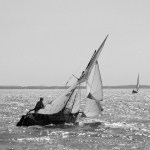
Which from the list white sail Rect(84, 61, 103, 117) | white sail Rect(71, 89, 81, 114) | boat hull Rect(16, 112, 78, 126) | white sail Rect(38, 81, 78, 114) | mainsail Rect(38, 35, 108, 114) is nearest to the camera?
boat hull Rect(16, 112, 78, 126)

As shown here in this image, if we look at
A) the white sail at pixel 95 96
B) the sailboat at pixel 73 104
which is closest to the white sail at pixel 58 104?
the sailboat at pixel 73 104

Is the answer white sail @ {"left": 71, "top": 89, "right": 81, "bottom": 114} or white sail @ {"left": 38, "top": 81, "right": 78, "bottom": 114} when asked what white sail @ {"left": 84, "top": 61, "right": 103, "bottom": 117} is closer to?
white sail @ {"left": 71, "top": 89, "right": 81, "bottom": 114}

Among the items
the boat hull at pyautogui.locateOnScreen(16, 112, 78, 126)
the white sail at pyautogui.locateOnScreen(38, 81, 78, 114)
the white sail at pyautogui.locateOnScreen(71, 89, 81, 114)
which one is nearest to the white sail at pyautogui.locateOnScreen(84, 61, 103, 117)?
→ the white sail at pyautogui.locateOnScreen(71, 89, 81, 114)

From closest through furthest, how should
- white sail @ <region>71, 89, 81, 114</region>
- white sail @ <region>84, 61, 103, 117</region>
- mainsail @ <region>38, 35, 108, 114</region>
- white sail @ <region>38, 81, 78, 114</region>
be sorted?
1. white sail @ <region>38, 81, 78, 114</region>
2. mainsail @ <region>38, 35, 108, 114</region>
3. white sail @ <region>84, 61, 103, 117</region>
4. white sail @ <region>71, 89, 81, 114</region>

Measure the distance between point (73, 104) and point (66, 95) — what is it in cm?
171

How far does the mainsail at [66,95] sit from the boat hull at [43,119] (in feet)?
1.99

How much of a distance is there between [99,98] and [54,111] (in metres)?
5.33

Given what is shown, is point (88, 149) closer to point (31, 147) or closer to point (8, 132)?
point (31, 147)

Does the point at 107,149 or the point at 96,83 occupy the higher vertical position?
the point at 96,83

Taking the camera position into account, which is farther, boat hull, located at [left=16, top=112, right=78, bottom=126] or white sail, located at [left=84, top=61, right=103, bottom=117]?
white sail, located at [left=84, top=61, right=103, bottom=117]

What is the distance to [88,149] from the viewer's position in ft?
87.0

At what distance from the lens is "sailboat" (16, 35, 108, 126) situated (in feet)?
129

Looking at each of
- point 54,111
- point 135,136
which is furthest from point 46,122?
point 135,136

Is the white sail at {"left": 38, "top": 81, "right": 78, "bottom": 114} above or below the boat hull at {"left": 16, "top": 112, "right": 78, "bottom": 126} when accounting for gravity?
above
